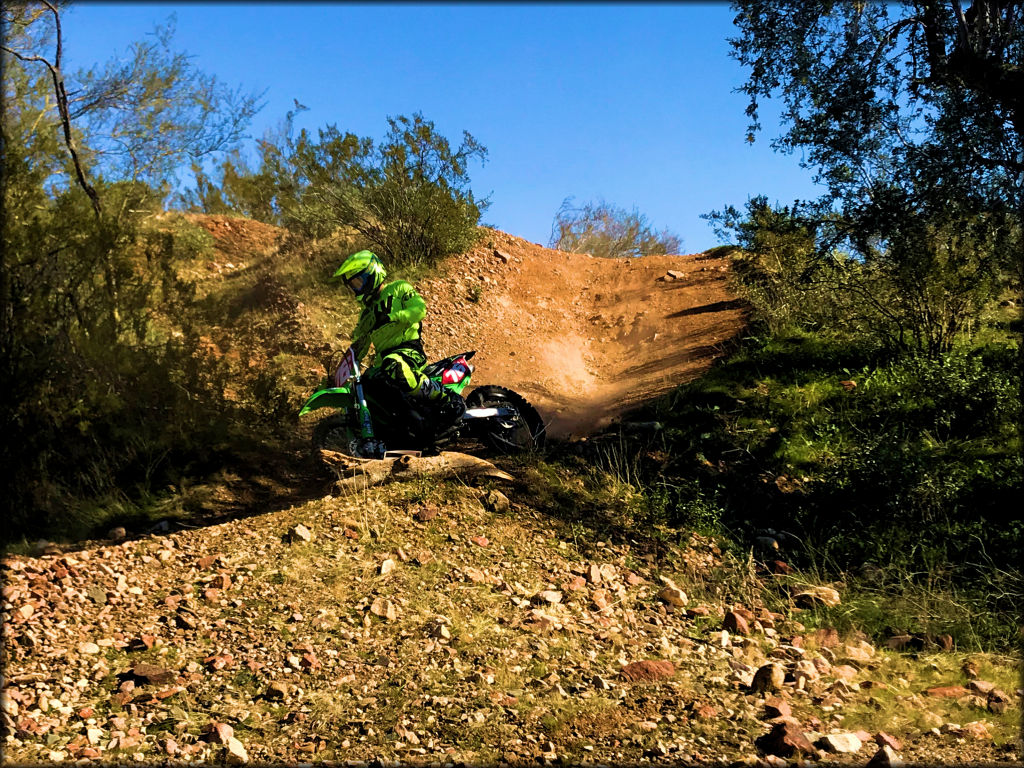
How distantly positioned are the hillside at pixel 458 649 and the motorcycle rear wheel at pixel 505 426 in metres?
0.27

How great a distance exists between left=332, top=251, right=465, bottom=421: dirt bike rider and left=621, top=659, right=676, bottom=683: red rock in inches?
144

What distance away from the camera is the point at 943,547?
710 centimetres

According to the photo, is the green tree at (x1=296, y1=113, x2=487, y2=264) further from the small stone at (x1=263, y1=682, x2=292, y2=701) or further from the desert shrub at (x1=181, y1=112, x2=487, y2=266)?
the small stone at (x1=263, y1=682, x2=292, y2=701)

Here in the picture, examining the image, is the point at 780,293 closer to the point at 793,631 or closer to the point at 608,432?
the point at 608,432

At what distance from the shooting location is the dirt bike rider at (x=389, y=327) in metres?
7.79

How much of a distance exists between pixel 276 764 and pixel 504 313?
1126 centimetres

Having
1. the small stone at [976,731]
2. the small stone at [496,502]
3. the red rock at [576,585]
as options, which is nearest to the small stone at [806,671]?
the small stone at [976,731]

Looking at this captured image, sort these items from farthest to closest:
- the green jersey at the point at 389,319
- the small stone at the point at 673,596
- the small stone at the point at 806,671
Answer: the green jersey at the point at 389,319
the small stone at the point at 673,596
the small stone at the point at 806,671

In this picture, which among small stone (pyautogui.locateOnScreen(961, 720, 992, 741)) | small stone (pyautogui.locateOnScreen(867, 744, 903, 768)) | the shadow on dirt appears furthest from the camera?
the shadow on dirt

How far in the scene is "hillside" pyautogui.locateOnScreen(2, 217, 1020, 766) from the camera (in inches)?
180

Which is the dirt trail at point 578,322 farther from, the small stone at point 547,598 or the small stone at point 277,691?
the small stone at point 277,691

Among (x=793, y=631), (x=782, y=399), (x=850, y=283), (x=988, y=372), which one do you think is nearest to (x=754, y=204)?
(x=850, y=283)

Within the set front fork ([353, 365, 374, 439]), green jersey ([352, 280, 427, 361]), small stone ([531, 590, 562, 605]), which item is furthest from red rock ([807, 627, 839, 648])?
green jersey ([352, 280, 427, 361])

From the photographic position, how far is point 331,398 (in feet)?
25.6
